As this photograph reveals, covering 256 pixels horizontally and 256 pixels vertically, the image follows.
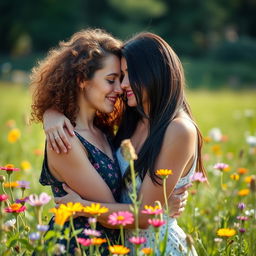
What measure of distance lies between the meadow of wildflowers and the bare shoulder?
216mm

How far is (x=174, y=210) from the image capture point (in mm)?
2223

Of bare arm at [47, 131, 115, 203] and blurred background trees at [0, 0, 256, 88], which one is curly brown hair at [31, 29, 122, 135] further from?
blurred background trees at [0, 0, 256, 88]

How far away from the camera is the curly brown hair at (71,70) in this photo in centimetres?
245

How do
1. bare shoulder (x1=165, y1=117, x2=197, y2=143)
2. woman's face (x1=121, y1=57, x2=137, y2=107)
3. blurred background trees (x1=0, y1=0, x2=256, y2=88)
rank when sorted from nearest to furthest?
1. bare shoulder (x1=165, y1=117, x2=197, y2=143)
2. woman's face (x1=121, y1=57, x2=137, y2=107)
3. blurred background trees (x1=0, y1=0, x2=256, y2=88)

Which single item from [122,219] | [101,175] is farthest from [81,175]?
[122,219]

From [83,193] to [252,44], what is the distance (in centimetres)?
2020

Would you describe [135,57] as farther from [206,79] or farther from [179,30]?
[179,30]

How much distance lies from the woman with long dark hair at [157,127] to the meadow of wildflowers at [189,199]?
91 mm

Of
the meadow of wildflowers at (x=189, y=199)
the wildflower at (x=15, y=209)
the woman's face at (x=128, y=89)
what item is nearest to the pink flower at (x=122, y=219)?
the meadow of wildflowers at (x=189, y=199)

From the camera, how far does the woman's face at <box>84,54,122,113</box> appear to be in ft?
8.04

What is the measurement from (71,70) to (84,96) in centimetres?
14

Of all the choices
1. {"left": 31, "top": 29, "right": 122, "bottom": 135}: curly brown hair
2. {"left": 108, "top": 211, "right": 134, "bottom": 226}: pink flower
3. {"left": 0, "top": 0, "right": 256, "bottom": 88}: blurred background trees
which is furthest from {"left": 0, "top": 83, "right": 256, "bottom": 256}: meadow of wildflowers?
{"left": 0, "top": 0, "right": 256, "bottom": 88}: blurred background trees

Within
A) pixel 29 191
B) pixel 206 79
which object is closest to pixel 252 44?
pixel 206 79

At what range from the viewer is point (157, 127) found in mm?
2256
